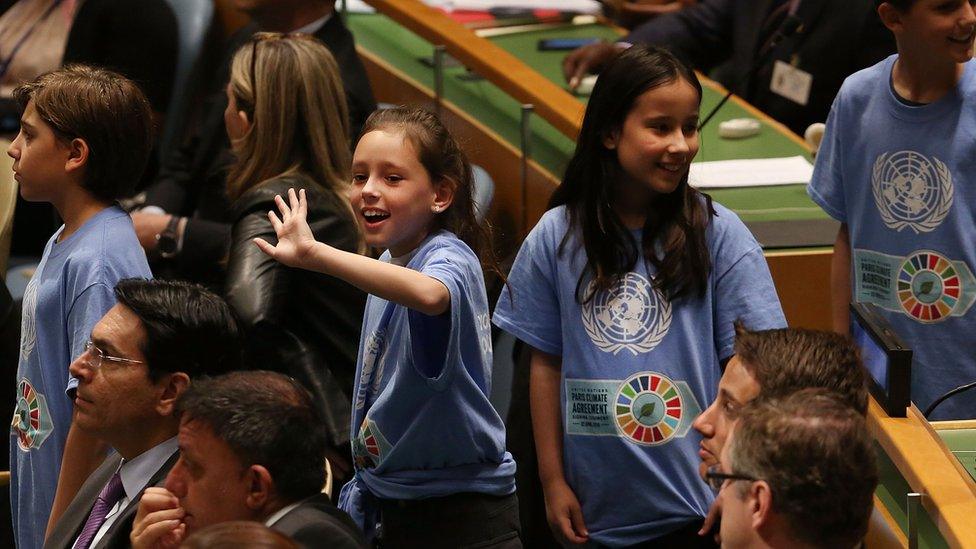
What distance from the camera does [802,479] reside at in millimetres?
1749

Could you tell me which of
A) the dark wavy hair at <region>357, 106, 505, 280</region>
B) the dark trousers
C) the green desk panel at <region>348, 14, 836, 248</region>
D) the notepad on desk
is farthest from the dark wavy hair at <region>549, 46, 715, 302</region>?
the notepad on desk

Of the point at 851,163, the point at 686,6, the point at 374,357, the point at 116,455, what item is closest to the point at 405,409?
the point at 374,357

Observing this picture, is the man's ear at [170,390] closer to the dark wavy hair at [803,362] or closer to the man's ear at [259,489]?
the man's ear at [259,489]

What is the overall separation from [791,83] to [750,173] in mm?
839

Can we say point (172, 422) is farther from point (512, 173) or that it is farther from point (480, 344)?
point (512, 173)

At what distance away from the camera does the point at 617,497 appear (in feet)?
8.26

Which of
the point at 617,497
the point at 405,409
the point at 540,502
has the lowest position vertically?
the point at 540,502

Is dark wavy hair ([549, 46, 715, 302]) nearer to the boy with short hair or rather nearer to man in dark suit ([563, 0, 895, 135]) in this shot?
the boy with short hair

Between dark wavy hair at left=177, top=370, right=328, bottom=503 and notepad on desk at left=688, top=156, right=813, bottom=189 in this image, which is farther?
notepad on desk at left=688, top=156, right=813, bottom=189

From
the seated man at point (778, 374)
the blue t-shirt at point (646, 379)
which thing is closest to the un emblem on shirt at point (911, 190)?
the blue t-shirt at point (646, 379)

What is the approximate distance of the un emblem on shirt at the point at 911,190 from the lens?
2.79 m

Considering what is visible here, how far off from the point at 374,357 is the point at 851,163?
3.73ft

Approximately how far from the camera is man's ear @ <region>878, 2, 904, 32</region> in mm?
2797

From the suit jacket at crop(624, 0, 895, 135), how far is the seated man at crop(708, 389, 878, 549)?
260 centimetres
